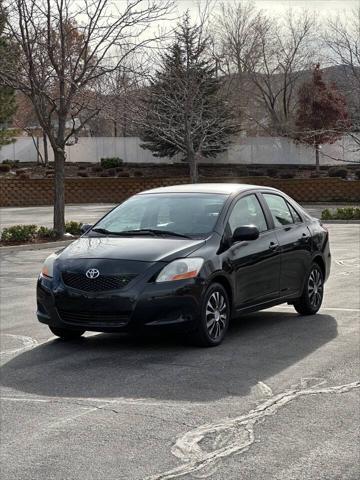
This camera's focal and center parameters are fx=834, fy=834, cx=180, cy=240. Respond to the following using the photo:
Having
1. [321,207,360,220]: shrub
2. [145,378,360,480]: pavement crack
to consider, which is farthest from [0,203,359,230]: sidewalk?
[145,378,360,480]: pavement crack

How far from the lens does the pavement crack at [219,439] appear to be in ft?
16.1

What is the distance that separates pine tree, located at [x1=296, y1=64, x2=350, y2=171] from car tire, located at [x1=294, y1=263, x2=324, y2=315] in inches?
1609

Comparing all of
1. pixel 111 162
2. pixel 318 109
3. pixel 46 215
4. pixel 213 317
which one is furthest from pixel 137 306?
pixel 111 162

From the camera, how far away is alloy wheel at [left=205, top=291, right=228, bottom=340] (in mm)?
8281

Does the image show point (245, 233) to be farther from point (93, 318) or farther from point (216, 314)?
point (93, 318)

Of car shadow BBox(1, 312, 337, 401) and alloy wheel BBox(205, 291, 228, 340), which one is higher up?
alloy wheel BBox(205, 291, 228, 340)

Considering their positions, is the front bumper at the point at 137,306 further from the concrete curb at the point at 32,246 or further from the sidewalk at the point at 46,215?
the sidewalk at the point at 46,215

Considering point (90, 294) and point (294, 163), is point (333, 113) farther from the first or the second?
point (90, 294)

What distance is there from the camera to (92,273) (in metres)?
8.06

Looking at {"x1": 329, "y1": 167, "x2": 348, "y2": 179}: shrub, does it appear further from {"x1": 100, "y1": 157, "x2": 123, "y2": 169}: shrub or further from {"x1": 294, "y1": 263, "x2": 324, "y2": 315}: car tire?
{"x1": 294, "y1": 263, "x2": 324, "y2": 315}: car tire

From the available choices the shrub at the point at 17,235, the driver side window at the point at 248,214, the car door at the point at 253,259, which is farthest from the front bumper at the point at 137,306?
the shrub at the point at 17,235

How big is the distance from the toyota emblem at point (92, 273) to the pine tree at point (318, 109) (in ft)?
143

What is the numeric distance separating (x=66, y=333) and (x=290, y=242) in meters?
2.86

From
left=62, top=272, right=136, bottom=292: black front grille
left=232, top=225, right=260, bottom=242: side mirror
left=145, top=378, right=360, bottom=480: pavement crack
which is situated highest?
left=232, top=225, right=260, bottom=242: side mirror
